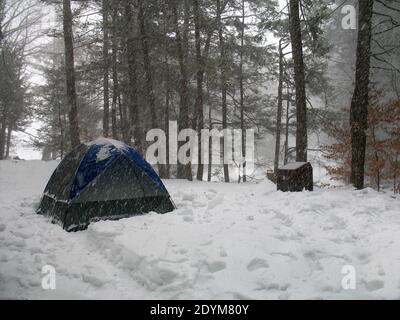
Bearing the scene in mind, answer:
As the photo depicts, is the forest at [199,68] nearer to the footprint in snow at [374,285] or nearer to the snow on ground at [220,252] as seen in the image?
the snow on ground at [220,252]

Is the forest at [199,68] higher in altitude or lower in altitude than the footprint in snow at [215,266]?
higher

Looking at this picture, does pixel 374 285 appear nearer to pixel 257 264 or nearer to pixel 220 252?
pixel 257 264

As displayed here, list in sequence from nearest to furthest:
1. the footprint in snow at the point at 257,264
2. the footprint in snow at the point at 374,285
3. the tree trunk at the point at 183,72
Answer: the footprint in snow at the point at 374,285, the footprint in snow at the point at 257,264, the tree trunk at the point at 183,72

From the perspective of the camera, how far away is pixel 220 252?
5766mm

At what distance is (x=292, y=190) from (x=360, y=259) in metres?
4.36

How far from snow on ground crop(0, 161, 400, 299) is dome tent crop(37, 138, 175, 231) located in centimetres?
41

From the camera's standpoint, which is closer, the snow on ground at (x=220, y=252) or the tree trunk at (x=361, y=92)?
the snow on ground at (x=220, y=252)

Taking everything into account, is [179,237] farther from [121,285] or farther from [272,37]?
[272,37]

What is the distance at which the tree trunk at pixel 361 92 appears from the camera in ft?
35.1

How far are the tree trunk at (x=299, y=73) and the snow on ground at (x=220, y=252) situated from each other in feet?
12.5

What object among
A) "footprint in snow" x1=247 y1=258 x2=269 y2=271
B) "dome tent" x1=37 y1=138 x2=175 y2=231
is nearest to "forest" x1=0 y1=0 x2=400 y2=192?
"dome tent" x1=37 y1=138 x2=175 y2=231

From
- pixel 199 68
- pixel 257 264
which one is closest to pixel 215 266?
pixel 257 264

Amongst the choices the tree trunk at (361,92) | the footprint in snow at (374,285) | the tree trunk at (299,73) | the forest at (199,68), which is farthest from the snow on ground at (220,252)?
the tree trunk at (299,73)

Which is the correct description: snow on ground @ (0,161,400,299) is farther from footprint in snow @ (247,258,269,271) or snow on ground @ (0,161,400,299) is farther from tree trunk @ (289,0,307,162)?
tree trunk @ (289,0,307,162)
